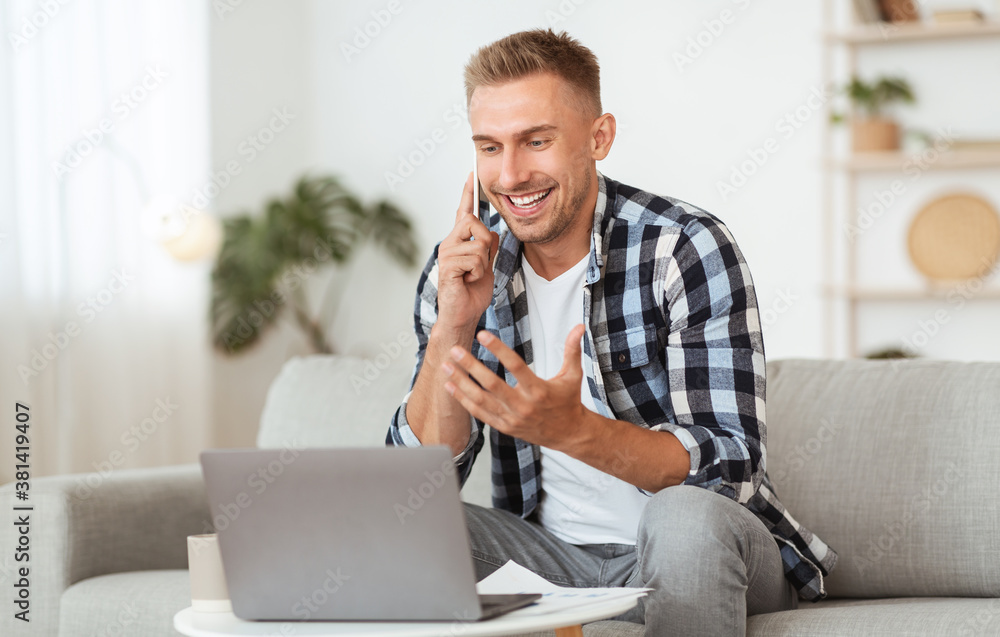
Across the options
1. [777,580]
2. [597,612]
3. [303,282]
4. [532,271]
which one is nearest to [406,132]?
[303,282]

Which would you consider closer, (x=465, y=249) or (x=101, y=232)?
(x=465, y=249)

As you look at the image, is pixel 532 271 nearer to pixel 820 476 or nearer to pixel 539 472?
pixel 539 472

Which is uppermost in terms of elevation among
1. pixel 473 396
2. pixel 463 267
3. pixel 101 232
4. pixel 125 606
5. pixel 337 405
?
pixel 101 232

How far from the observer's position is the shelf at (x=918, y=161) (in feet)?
11.5

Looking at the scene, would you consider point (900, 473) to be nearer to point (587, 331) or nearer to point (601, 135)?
point (587, 331)

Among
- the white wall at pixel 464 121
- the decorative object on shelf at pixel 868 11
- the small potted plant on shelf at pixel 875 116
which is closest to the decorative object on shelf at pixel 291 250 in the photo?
the white wall at pixel 464 121

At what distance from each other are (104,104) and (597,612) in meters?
2.92

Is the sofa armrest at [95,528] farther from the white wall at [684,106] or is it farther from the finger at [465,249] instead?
the white wall at [684,106]

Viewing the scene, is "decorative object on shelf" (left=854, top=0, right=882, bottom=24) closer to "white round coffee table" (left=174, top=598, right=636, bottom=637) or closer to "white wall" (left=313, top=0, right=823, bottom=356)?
"white wall" (left=313, top=0, right=823, bottom=356)

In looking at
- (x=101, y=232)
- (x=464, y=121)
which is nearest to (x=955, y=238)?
(x=464, y=121)

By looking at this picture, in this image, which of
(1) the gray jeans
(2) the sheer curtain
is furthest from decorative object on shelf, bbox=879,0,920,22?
(1) the gray jeans

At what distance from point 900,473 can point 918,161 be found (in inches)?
92.7

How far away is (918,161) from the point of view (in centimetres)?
360

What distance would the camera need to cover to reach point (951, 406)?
5.14 feet
